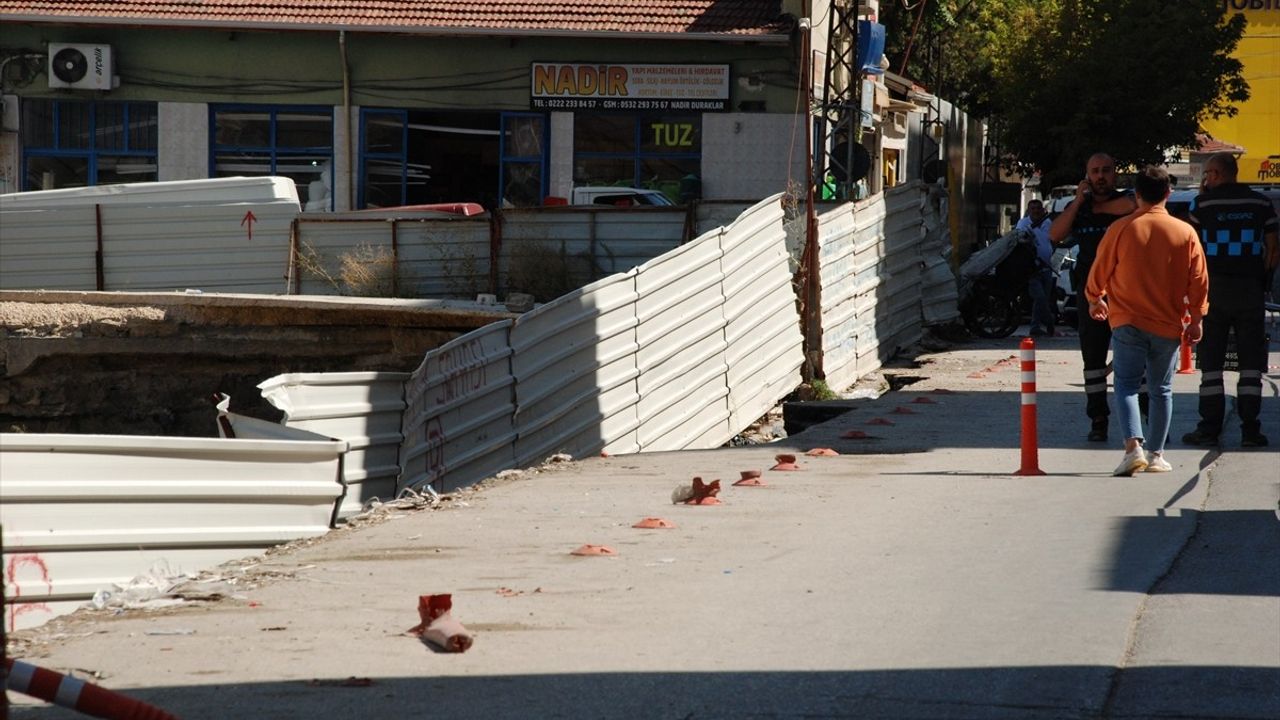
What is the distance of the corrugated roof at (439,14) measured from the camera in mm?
29562

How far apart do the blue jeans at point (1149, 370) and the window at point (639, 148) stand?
65.7ft

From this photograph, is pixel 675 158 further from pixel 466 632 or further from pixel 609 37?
pixel 466 632

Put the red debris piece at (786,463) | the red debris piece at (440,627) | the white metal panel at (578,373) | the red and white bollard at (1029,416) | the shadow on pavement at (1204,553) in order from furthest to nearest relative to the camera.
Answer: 1. the white metal panel at (578,373)
2. the red debris piece at (786,463)
3. the red and white bollard at (1029,416)
4. the shadow on pavement at (1204,553)
5. the red debris piece at (440,627)

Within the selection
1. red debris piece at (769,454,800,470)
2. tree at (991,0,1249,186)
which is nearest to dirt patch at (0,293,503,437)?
red debris piece at (769,454,800,470)

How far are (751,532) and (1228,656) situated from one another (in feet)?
10.8

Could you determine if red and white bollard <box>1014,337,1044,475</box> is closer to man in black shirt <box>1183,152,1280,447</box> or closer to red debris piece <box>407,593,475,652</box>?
man in black shirt <box>1183,152,1280,447</box>

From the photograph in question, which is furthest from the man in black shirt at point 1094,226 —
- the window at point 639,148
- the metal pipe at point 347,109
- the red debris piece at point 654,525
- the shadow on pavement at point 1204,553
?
the metal pipe at point 347,109

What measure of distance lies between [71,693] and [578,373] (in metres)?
9.36

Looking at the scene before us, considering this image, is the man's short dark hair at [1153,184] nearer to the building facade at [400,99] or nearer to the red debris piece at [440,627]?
the red debris piece at [440,627]

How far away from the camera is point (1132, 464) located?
33.7 ft

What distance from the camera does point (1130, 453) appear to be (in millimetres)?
10281

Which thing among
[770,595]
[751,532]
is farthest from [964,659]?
[751,532]

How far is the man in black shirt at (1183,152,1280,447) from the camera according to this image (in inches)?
456

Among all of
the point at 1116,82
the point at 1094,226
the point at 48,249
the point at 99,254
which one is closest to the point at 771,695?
the point at 1094,226
